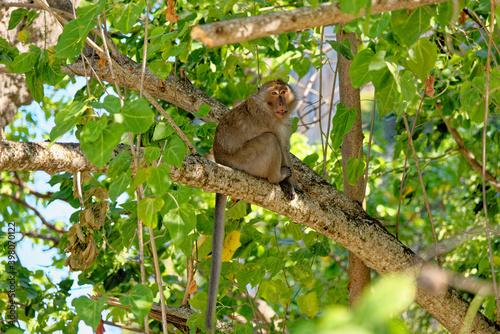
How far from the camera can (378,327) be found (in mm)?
878

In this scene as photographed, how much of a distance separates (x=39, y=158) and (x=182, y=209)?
88 cm

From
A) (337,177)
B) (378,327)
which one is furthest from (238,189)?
(378,327)

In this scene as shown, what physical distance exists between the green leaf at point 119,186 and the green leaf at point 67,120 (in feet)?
1.49

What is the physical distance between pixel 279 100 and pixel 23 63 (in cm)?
237

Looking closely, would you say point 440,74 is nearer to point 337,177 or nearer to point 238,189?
point 337,177

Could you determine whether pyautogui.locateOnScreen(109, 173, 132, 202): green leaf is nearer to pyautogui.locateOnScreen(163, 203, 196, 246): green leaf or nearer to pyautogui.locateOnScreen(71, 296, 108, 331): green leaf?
pyautogui.locateOnScreen(163, 203, 196, 246): green leaf

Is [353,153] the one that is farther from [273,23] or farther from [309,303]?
[273,23]

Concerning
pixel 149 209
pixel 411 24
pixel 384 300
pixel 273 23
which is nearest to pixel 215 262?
pixel 149 209

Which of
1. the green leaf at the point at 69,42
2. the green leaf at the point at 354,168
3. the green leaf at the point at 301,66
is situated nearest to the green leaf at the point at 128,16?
the green leaf at the point at 69,42

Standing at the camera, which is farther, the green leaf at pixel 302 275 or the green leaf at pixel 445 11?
the green leaf at pixel 302 275

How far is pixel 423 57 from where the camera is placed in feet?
7.45

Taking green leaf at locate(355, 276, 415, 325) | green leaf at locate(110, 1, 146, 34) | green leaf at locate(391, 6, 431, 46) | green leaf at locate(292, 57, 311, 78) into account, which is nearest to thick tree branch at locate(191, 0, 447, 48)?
green leaf at locate(391, 6, 431, 46)

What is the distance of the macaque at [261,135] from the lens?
443cm

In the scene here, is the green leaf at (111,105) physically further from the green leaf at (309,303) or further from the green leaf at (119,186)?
the green leaf at (309,303)
